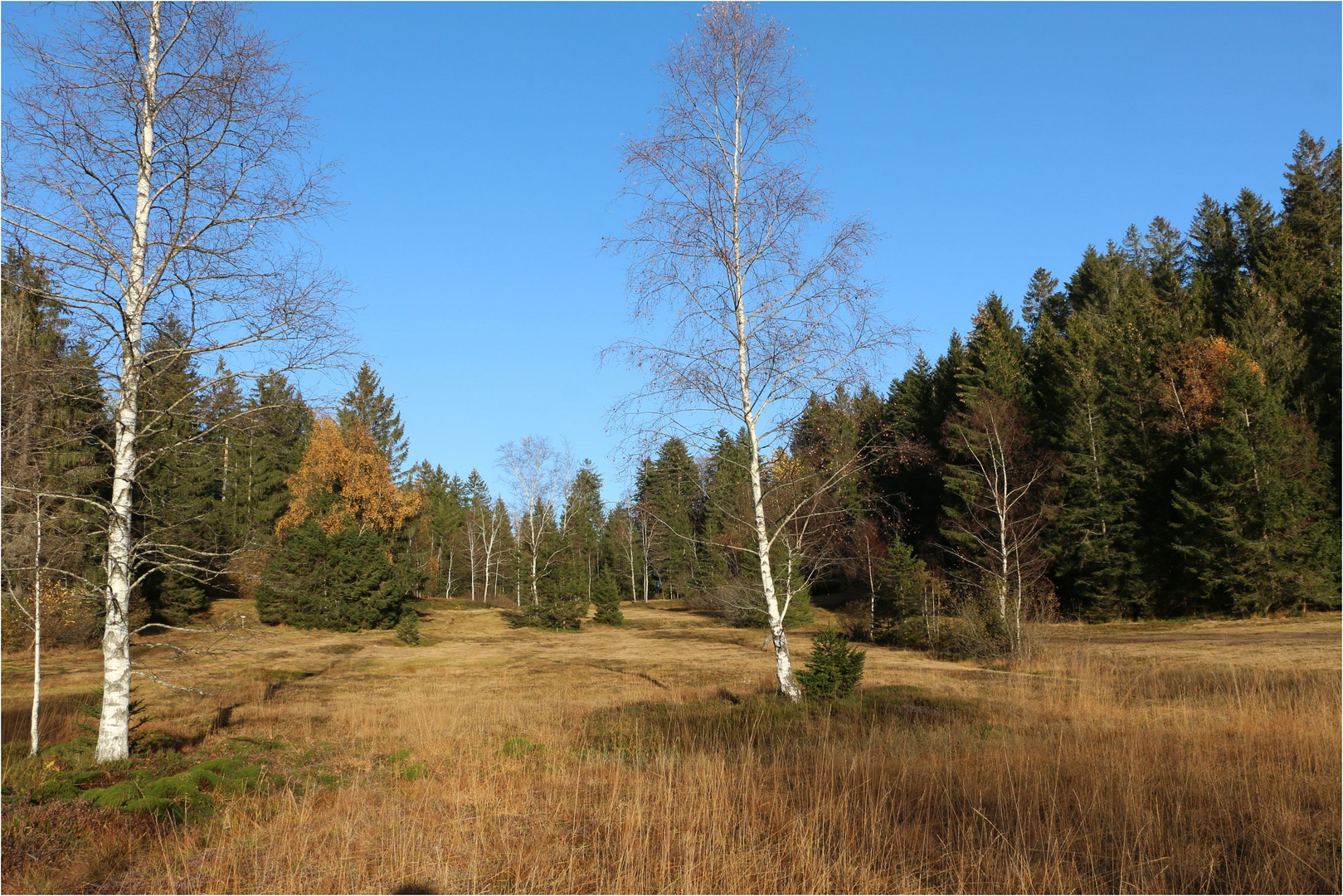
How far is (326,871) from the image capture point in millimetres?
4246

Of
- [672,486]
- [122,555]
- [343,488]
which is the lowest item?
[122,555]

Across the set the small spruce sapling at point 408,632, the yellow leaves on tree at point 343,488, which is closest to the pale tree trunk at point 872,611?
the small spruce sapling at point 408,632

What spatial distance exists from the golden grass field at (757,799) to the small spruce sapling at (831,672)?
0.47m

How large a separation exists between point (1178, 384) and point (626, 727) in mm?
37490

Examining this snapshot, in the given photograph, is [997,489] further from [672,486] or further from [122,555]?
[122,555]

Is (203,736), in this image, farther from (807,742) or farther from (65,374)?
(807,742)

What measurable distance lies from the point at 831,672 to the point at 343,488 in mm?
36492

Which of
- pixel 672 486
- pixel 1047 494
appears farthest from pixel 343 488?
pixel 1047 494

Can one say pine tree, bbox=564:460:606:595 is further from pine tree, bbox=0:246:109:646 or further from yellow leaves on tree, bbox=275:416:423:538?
pine tree, bbox=0:246:109:646

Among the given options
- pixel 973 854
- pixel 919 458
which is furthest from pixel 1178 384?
pixel 973 854

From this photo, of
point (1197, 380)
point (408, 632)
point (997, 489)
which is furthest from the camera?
point (1197, 380)

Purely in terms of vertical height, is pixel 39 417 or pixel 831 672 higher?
pixel 39 417

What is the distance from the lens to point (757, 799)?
5.56m

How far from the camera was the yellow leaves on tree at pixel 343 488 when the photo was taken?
4000 centimetres
